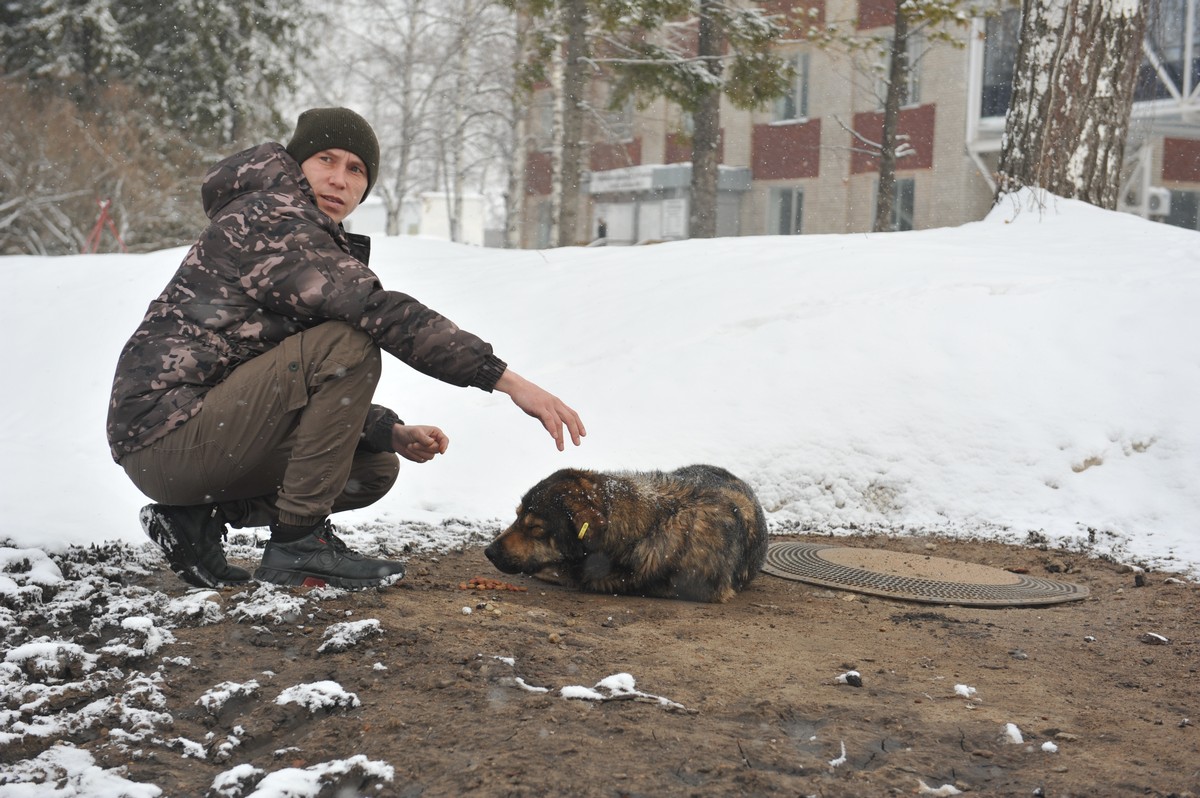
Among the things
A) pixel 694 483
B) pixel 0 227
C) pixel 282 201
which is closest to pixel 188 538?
pixel 282 201

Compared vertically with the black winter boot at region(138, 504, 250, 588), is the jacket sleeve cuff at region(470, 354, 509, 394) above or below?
above

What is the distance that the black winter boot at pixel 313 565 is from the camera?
3639 mm

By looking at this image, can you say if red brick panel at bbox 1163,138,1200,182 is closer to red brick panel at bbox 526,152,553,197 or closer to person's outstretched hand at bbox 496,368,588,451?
red brick panel at bbox 526,152,553,197

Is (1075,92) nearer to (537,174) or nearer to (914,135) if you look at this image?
(914,135)

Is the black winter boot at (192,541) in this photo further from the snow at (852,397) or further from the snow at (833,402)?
the snow at (852,397)

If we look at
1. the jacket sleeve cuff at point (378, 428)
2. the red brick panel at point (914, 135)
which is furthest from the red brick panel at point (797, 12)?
the jacket sleeve cuff at point (378, 428)

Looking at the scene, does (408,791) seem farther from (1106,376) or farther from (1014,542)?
(1106,376)

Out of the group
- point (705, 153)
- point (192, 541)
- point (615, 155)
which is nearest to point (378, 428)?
point (192, 541)

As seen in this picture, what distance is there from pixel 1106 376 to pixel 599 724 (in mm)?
5120

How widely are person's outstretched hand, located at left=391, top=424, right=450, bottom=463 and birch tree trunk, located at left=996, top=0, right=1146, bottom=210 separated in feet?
24.9

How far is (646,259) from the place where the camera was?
9.77 m

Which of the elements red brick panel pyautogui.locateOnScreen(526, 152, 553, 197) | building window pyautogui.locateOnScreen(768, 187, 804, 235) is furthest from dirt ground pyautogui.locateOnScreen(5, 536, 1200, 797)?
red brick panel pyautogui.locateOnScreen(526, 152, 553, 197)

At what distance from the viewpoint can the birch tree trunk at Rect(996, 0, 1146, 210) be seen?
9.42m

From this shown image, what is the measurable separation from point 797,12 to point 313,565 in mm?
14916
